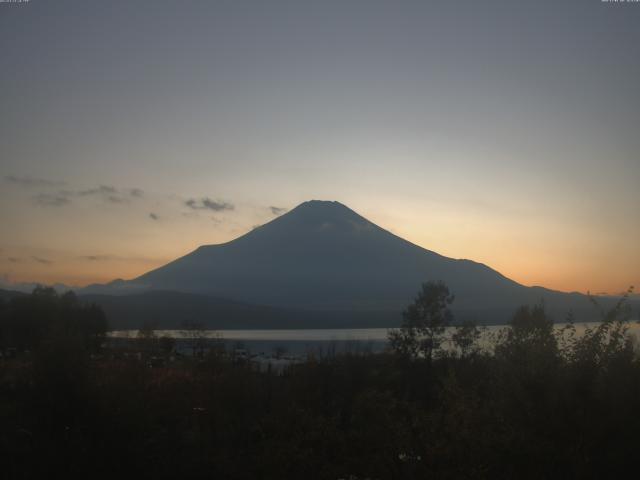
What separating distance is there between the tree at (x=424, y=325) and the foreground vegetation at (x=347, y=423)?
24.2 metres

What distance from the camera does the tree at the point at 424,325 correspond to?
38438 millimetres

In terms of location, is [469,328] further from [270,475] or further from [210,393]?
[270,475]

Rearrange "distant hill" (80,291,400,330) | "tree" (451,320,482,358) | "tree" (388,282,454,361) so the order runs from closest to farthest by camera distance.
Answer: "tree" (388,282,454,361)
"tree" (451,320,482,358)
"distant hill" (80,291,400,330)

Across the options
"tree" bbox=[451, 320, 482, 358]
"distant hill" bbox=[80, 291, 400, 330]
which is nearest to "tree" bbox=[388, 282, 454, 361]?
"tree" bbox=[451, 320, 482, 358]

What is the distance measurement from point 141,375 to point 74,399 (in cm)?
363

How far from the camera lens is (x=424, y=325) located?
3997cm

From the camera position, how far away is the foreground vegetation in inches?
279

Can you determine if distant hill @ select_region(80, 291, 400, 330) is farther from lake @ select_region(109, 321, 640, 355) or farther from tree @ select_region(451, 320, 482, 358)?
tree @ select_region(451, 320, 482, 358)

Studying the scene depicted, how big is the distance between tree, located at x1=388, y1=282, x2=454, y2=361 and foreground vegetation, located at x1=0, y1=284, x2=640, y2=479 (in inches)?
951

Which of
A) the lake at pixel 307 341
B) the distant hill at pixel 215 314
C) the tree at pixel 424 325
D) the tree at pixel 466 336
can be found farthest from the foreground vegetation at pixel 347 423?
the distant hill at pixel 215 314

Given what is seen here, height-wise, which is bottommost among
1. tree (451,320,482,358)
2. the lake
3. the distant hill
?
the lake

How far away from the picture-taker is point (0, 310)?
47.7 meters

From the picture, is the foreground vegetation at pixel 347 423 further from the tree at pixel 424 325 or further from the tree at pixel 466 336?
the tree at pixel 466 336

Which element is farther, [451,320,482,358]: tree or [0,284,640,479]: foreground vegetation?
[451,320,482,358]: tree
